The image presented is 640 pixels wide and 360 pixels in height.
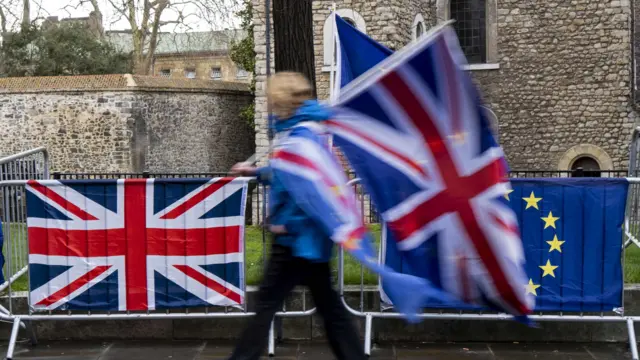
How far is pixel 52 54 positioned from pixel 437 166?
31572 millimetres

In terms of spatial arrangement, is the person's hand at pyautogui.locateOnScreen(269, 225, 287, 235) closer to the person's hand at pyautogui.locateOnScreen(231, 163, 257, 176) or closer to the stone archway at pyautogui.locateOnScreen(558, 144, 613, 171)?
the person's hand at pyautogui.locateOnScreen(231, 163, 257, 176)

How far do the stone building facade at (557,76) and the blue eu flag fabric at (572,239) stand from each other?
1927 cm

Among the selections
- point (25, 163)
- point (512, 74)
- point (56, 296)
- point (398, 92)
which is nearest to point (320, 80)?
point (512, 74)

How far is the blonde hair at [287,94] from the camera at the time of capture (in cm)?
499

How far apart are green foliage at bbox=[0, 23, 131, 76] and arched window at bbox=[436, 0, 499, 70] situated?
14.1 meters

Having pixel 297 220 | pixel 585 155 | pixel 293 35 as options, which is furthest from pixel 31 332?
pixel 585 155

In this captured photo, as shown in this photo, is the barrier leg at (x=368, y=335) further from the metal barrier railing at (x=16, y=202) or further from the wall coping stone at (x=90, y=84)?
the wall coping stone at (x=90, y=84)

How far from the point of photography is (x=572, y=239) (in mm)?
6938

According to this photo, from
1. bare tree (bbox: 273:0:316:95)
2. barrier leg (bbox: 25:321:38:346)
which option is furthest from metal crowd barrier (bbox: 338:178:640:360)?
barrier leg (bbox: 25:321:38:346)

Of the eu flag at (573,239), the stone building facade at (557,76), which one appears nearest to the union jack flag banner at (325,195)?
the eu flag at (573,239)

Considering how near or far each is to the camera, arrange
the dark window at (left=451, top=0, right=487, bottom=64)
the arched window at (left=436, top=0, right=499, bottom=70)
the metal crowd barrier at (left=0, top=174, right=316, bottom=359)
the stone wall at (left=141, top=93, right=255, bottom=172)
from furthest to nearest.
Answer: the stone wall at (left=141, top=93, right=255, bottom=172), the dark window at (left=451, top=0, right=487, bottom=64), the arched window at (left=436, top=0, right=499, bottom=70), the metal crowd barrier at (left=0, top=174, right=316, bottom=359)

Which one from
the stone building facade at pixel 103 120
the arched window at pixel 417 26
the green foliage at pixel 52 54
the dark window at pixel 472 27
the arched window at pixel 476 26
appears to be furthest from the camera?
the green foliage at pixel 52 54

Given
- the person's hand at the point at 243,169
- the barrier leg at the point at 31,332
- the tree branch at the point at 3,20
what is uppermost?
the tree branch at the point at 3,20

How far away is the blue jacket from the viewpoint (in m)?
4.93
